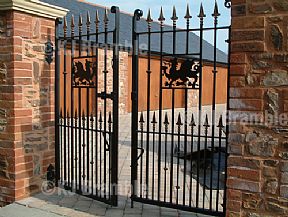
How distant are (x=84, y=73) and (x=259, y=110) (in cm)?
238

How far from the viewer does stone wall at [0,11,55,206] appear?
3764 mm

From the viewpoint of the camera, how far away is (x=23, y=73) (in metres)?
3.86

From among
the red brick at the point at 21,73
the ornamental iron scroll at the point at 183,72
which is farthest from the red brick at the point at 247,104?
the red brick at the point at 21,73

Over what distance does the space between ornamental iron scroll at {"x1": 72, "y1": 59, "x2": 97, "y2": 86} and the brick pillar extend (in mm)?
2008

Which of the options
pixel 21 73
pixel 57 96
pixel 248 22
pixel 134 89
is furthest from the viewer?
pixel 57 96

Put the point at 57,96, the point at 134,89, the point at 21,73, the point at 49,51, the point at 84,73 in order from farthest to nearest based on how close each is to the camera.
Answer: the point at 57,96 → the point at 49,51 → the point at 84,73 → the point at 21,73 → the point at 134,89

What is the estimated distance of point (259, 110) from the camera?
248cm

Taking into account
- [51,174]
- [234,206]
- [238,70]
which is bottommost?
[51,174]

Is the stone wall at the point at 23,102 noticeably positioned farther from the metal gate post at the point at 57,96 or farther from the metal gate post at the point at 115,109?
the metal gate post at the point at 115,109

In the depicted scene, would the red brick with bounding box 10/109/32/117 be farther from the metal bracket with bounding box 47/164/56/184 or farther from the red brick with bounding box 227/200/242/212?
the red brick with bounding box 227/200/242/212

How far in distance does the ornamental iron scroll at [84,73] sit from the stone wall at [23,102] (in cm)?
42

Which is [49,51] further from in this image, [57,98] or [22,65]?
[57,98]

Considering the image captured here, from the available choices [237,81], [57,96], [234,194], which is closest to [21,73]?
[57,96]

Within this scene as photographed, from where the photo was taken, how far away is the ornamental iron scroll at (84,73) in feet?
13.0
